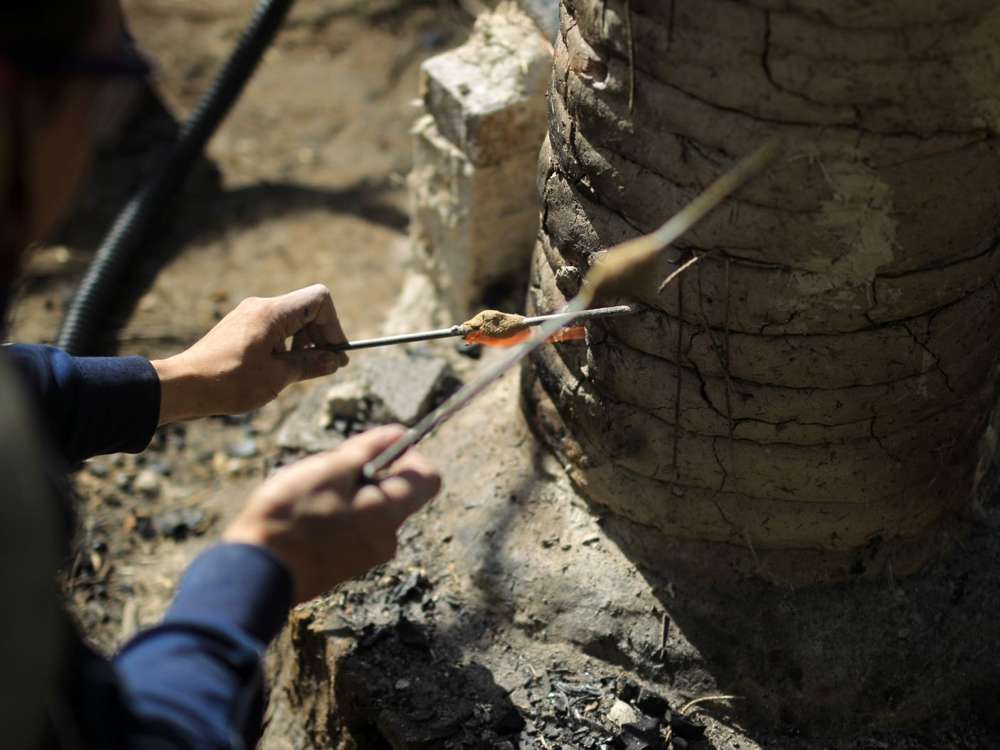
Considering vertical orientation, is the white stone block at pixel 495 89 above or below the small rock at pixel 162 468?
above

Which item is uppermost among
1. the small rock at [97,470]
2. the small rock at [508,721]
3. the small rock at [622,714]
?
the small rock at [622,714]

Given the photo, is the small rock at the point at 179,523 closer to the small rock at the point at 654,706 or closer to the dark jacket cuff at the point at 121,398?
the dark jacket cuff at the point at 121,398

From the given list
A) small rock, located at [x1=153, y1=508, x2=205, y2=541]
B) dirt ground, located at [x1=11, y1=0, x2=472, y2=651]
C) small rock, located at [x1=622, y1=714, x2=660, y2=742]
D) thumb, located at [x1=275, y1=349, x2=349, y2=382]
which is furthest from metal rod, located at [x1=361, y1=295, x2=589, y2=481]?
small rock, located at [x1=153, y1=508, x2=205, y2=541]

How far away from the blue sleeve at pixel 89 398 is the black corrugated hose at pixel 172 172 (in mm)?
2404

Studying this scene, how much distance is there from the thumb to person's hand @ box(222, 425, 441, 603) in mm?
587

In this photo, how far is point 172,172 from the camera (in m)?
5.34

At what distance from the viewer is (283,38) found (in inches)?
257

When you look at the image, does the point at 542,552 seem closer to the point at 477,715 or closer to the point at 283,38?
the point at 477,715

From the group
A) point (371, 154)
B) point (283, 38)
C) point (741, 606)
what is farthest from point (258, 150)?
point (741, 606)

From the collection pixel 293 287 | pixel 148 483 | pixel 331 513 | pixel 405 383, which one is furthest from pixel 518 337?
pixel 293 287

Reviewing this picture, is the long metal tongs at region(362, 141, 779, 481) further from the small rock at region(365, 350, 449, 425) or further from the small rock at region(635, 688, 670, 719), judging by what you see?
the small rock at region(365, 350, 449, 425)

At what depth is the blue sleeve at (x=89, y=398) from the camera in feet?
7.58

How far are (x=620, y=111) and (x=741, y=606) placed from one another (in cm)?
126

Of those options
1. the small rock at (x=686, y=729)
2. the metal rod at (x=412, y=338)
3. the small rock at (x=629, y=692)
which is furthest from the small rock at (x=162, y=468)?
the small rock at (x=686, y=729)
